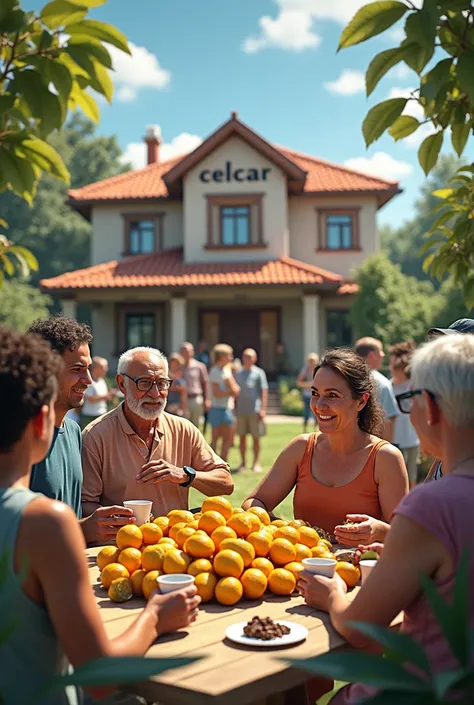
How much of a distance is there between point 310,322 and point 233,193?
17.0 feet

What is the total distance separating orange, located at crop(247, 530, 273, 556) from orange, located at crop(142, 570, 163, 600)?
399 millimetres

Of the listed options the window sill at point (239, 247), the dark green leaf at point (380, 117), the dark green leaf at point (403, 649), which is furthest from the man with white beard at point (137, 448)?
the window sill at point (239, 247)

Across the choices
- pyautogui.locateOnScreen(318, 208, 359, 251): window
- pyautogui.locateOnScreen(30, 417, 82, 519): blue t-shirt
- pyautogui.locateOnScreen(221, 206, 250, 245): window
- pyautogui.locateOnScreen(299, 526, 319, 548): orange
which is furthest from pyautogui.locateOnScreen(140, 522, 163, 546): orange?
pyautogui.locateOnScreen(318, 208, 359, 251): window

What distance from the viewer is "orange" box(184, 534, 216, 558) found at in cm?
272

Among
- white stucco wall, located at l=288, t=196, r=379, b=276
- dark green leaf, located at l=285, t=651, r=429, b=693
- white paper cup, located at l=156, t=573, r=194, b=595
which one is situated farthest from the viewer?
white stucco wall, located at l=288, t=196, r=379, b=276

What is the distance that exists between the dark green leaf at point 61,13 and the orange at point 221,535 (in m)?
1.83

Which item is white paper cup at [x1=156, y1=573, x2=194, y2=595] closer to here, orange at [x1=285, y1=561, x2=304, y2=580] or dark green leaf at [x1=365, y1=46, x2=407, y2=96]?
orange at [x1=285, y1=561, x2=304, y2=580]

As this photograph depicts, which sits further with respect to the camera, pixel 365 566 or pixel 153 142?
pixel 153 142

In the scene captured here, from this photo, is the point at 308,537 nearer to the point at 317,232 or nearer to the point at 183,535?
the point at 183,535

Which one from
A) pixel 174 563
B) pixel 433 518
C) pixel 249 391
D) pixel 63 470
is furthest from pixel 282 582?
pixel 249 391

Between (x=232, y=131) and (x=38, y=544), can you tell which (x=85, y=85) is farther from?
(x=232, y=131)

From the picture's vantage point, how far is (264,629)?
225 cm

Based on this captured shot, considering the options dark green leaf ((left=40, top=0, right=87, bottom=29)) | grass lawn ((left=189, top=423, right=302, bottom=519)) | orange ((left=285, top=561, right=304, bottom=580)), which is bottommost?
grass lawn ((left=189, top=423, right=302, bottom=519))

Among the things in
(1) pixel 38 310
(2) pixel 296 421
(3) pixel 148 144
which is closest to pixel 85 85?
(2) pixel 296 421
